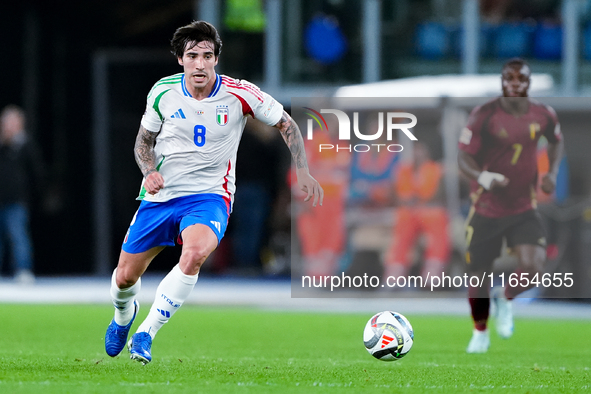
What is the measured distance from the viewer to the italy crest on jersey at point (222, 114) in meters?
7.14

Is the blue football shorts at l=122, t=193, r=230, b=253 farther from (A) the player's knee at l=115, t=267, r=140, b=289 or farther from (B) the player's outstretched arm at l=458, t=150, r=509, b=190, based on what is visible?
(B) the player's outstretched arm at l=458, t=150, r=509, b=190

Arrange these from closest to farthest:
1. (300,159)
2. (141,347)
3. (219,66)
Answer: (141,347) → (300,159) → (219,66)

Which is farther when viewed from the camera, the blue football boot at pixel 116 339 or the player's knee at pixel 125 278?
the blue football boot at pixel 116 339

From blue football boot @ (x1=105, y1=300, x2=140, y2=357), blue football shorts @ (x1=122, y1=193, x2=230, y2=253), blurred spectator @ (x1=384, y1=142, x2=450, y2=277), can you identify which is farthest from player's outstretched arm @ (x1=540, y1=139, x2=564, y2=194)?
blurred spectator @ (x1=384, y1=142, x2=450, y2=277)

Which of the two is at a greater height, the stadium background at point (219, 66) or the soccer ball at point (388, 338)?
the stadium background at point (219, 66)

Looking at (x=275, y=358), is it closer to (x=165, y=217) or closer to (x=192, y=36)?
(x=165, y=217)

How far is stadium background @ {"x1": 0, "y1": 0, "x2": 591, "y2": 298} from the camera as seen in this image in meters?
17.5

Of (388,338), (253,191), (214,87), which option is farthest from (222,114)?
(253,191)

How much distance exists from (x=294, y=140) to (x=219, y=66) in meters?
11.0

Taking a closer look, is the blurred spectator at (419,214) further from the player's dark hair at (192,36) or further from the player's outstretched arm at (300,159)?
the player's dark hair at (192,36)

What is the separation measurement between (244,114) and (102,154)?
1223cm

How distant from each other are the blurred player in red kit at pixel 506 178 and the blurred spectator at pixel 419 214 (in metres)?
5.40

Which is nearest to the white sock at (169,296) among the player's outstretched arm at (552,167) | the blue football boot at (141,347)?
the blue football boot at (141,347)

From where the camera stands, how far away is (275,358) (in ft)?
27.1
